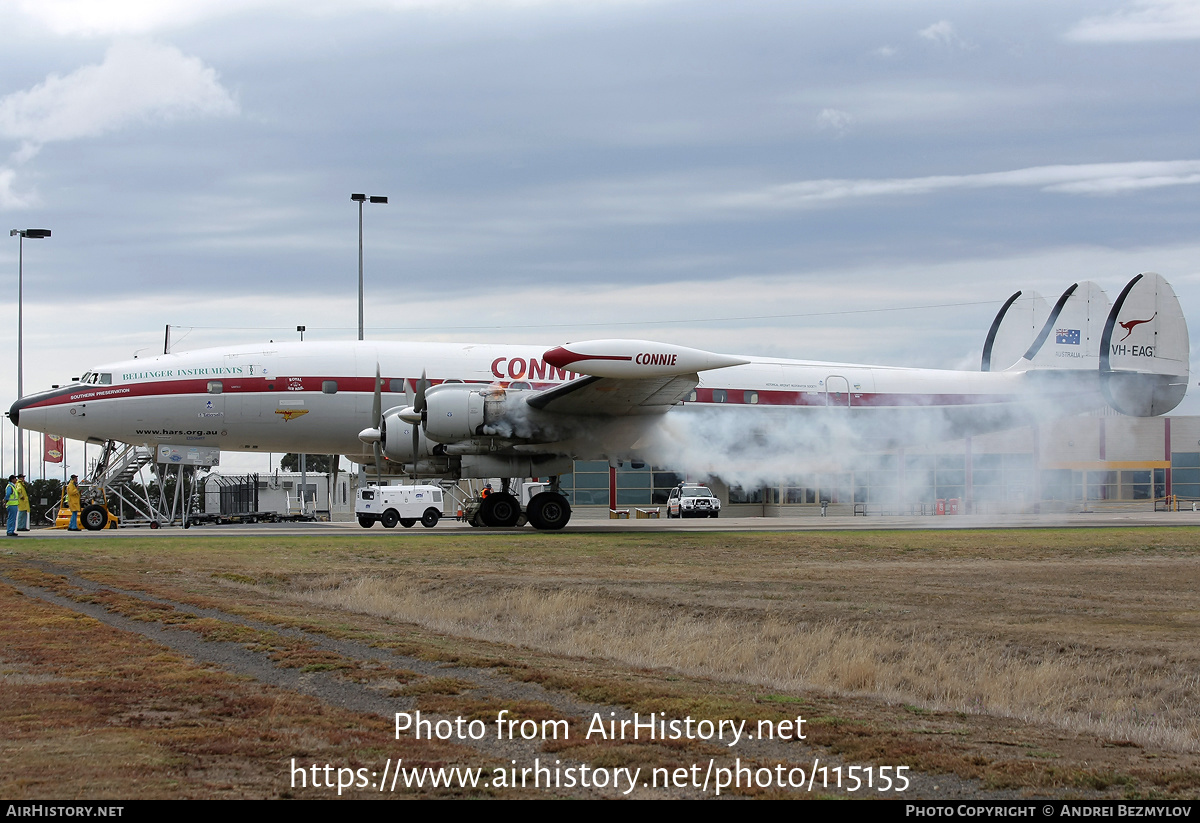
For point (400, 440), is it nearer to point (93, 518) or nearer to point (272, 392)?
point (272, 392)

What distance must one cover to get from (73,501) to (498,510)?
15.8m

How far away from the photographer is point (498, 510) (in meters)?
32.9

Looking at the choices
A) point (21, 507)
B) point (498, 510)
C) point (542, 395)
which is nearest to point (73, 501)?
point (21, 507)

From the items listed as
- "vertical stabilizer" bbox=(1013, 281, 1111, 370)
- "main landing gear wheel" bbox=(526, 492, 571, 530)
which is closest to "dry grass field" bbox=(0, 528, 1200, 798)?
"main landing gear wheel" bbox=(526, 492, 571, 530)

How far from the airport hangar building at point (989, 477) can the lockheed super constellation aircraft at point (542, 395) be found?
1.92 metres

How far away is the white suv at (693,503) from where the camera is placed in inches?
2260

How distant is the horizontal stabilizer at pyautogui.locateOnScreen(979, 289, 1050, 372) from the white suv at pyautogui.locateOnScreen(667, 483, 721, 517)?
21.1 meters

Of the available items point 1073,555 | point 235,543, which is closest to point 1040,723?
point 1073,555

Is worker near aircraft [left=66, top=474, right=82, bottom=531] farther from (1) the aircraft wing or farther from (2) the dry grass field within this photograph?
(1) the aircraft wing

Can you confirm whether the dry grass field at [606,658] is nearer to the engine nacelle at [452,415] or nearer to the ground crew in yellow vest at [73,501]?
the engine nacelle at [452,415]

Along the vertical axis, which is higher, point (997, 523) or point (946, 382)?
point (946, 382)

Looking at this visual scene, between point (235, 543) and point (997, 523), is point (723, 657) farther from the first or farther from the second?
point (997, 523)
